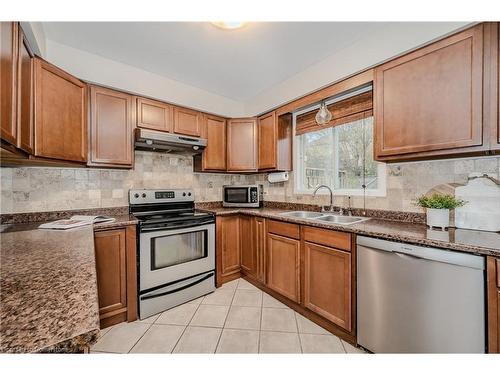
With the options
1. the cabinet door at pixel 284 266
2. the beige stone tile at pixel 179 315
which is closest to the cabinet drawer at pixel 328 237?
the cabinet door at pixel 284 266

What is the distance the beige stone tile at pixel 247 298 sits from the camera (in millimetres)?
2141

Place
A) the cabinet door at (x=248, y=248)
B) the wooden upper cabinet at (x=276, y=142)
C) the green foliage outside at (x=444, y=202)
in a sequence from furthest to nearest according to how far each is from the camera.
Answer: the wooden upper cabinet at (x=276, y=142) < the cabinet door at (x=248, y=248) < the green foliage outside at (x=444, y=202)

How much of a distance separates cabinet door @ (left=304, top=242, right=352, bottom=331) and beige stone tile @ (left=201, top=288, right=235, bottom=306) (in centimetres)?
82

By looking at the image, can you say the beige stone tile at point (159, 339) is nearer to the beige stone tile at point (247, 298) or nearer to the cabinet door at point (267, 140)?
the beige stone tile at point (247, 298)

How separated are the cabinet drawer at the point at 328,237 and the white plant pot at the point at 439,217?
22.1 inches

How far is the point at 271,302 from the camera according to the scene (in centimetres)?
218

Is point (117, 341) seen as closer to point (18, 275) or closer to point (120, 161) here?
point (18, 275)

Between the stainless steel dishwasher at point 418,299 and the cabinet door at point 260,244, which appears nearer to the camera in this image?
the stainless steel dishwasher at point 418,299

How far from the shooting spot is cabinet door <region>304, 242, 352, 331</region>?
1592 mm

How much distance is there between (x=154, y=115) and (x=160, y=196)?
0.93 m

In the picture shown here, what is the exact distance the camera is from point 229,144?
9.70 feet

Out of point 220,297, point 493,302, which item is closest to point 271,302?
point 220,297
